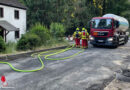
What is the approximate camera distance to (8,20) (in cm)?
2089

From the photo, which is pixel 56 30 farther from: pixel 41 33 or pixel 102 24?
pixel 102 24

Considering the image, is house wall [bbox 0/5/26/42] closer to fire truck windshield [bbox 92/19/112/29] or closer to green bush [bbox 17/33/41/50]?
green bush [bbox 17/33/41/50]

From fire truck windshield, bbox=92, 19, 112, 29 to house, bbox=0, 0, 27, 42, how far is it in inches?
311

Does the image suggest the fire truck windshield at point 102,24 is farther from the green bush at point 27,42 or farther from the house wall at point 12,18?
the house wall at point 12,18

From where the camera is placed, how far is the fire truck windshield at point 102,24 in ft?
46.6

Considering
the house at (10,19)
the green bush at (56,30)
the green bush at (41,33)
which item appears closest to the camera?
the green bush at (41,33)

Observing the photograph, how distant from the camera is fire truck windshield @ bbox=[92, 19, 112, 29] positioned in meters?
14.2

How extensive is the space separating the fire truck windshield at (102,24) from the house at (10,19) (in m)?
7.90

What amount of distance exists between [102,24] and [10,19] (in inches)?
504

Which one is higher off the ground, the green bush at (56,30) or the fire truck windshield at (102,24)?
the fire truck windshield at (102,24)

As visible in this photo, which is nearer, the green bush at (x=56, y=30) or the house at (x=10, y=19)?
the green bush at (x=56, y=30)

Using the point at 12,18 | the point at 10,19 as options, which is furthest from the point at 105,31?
the point at 12,18

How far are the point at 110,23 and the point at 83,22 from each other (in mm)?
17457

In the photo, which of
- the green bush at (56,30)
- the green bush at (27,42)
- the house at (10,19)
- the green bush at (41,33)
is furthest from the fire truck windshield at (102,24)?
the house at (10,19)
